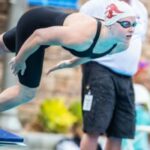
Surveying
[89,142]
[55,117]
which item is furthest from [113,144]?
[55,117]

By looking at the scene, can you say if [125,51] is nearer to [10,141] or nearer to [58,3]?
[10,141]

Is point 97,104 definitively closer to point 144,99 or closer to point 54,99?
point 144,99

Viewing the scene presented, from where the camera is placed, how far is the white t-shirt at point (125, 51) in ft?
25.6

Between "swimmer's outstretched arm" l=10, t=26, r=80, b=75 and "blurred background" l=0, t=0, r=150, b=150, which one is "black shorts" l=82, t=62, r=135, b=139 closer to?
"blurred background" l=0, t=0, r=150, b=150

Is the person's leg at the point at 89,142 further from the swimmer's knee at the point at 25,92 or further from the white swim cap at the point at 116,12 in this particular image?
the white swim cap at the point at 116,12

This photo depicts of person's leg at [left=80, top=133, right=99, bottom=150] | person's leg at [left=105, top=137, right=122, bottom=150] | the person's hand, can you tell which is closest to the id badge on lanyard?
person's leg at [left=80, top=133, right=99, bottom=150]

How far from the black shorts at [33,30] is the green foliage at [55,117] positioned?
3.84 meters

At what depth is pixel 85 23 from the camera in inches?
268

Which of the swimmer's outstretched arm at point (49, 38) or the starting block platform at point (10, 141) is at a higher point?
the swimmer's outstretched arm at point (49, 38)

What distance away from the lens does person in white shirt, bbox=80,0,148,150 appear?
7832 mm

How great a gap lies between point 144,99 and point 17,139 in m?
3.09

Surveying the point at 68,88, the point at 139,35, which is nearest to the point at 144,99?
the point at 139,35

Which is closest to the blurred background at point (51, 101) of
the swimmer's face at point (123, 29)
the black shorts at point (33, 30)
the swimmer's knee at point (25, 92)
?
the swimmer's knee at point (25, 92)

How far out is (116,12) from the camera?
7.02 m
